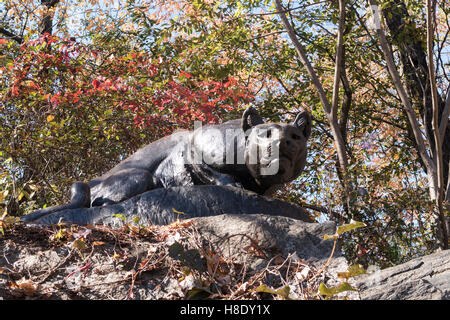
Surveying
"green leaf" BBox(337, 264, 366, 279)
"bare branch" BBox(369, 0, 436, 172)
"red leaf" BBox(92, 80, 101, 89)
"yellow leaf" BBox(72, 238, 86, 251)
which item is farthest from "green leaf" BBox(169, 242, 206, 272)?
"red leaf" BBox(92, 80, 101, 89)

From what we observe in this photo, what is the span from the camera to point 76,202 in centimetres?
420

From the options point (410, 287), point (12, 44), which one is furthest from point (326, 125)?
point (410, 287)

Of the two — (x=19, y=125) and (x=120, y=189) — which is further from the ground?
(x=19, y=125)

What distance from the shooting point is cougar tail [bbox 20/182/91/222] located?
411cm

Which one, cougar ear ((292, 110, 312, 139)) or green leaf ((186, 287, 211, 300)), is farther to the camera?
cougar ear ((292, 110, 312, 139))

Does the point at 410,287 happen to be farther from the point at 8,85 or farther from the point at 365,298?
the point at 8,85

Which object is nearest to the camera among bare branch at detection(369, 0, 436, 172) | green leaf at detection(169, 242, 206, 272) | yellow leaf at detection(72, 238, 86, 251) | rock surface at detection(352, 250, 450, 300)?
rock surface at detection(352, 250, 450, 300)

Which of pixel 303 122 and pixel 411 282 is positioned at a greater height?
pixel 303 122

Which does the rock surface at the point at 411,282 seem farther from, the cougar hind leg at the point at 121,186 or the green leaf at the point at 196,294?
the cougar hind leg at the point at 121,186

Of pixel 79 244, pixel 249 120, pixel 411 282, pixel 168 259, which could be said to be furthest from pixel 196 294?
pixel 249 120

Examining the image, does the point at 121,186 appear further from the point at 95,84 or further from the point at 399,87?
the point at 95,84

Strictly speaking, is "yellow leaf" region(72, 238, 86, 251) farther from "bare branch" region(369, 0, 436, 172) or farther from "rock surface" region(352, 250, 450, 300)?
"bare branch" region(369, 0, 436, 172)

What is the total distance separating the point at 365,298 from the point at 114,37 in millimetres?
6975
